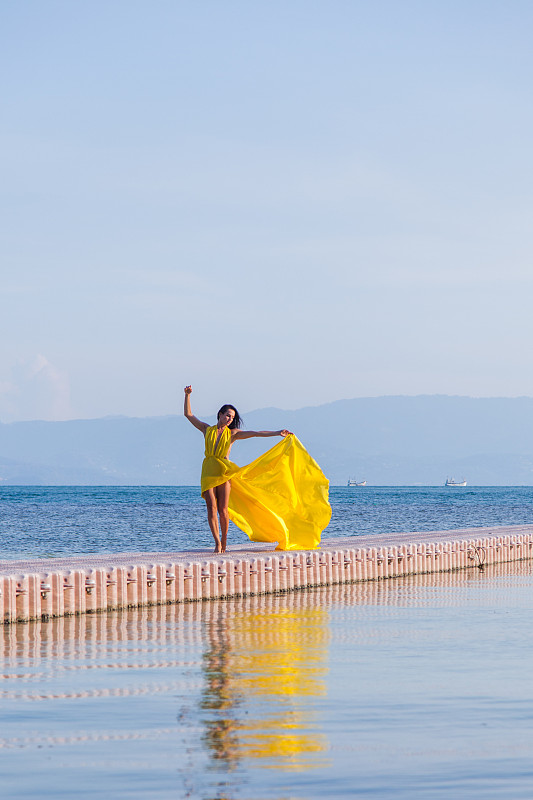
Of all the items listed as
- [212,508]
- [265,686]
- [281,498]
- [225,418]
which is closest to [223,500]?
[212,508]

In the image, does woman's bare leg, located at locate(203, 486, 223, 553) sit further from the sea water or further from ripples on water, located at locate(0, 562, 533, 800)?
ripples on water, located at locate(0, 562, 533, 800)

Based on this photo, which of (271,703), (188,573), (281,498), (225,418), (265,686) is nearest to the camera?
(271,703)

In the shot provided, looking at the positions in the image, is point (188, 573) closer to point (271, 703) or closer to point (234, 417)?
point (234, 417)

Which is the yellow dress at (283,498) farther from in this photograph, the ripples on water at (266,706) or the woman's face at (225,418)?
the ripples on water at (266,706)

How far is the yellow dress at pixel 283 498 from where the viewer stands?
68.1 ft

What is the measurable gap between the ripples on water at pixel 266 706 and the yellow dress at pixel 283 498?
4617mm

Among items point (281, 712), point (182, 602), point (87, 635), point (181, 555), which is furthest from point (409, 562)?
point (281, 712)

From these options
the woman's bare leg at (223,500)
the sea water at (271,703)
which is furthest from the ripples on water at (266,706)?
the woman's bare leg at (223,500)

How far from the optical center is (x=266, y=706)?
9359mm

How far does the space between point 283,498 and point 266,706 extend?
1159 cm

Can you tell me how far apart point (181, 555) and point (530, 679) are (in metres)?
10.1

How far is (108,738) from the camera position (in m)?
8.34

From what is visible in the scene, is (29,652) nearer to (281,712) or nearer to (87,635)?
(87,635)

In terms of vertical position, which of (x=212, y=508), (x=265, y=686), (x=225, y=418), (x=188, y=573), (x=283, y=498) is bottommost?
(x=265, y=686)
